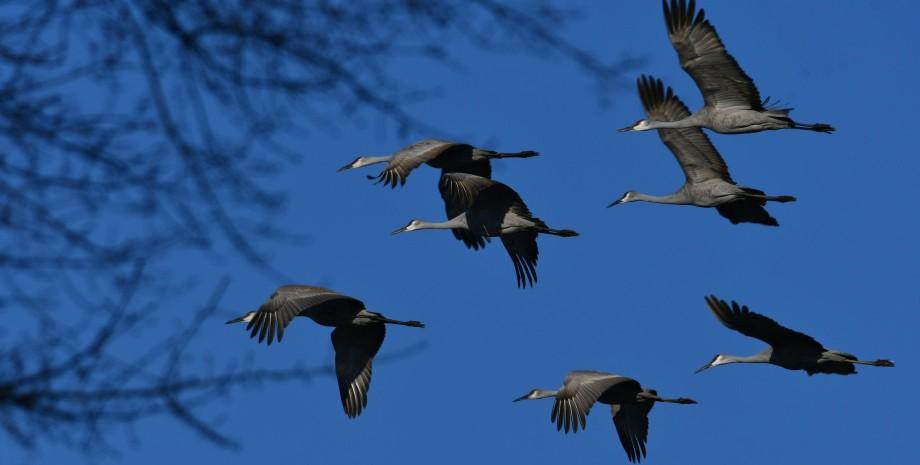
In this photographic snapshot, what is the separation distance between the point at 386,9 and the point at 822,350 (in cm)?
1029

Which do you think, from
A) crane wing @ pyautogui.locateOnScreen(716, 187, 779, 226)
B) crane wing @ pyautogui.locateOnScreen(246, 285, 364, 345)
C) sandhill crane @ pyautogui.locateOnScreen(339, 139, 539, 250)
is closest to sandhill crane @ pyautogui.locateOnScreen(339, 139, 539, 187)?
Answer: sandhill crane @ pyautogui.locateOnScreen(339, 139, 539, 250)

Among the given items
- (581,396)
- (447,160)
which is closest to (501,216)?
(447,160)

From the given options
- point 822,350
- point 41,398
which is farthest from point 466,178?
point 41,398

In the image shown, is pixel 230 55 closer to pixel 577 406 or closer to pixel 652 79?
pixel 577 406

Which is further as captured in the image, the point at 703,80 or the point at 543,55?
the point at 703,80

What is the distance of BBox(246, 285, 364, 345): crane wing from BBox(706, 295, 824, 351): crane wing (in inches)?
128

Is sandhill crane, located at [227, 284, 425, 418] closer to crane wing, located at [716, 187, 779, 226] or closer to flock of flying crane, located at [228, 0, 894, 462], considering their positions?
flock of flying crane, located at [228, 0, 894, 462]

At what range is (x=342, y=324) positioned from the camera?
508 inches

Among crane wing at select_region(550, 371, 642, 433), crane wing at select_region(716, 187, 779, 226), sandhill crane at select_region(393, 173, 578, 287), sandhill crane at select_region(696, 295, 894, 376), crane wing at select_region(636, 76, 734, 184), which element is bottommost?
crane wing at select_region(550, 371, 642, 433)

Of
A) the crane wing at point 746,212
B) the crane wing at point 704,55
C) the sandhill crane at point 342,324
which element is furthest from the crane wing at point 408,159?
the crane wing at point 746,212

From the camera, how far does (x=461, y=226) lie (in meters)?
15.1

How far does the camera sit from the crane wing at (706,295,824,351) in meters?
12.7

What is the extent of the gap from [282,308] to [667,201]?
501 cm

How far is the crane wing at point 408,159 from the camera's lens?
12664mm
